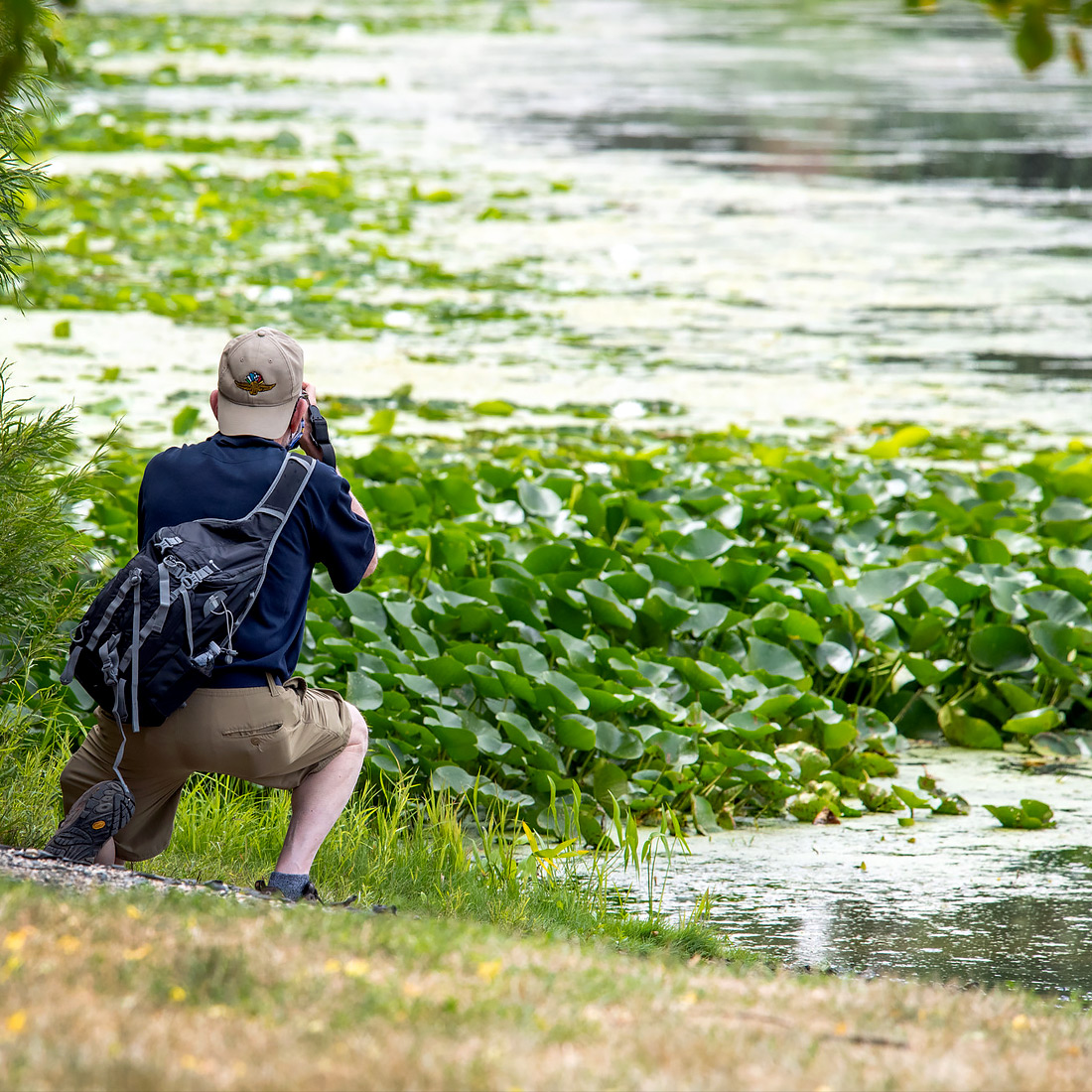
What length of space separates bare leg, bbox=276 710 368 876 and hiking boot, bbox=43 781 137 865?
Answer: 320mm

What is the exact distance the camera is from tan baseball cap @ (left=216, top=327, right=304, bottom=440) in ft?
10.1

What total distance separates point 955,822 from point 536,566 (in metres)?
1.51

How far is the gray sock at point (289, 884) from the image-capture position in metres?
3.16

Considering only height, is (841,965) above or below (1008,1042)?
below

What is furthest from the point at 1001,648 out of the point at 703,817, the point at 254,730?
the point at 254,730

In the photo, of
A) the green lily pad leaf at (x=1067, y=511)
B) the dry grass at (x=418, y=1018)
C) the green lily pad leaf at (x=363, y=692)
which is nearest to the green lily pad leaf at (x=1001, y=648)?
the green lily pad leaf at (x=1067, y=511)

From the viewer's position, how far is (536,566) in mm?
5117

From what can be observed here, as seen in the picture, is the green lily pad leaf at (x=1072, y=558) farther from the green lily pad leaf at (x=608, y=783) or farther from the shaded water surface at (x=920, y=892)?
the green lily pad leaf at (x=608, y=783)

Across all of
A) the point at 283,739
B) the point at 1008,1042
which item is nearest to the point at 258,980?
the point at 283,739

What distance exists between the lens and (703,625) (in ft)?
16.2

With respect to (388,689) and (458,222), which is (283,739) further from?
(458,222)

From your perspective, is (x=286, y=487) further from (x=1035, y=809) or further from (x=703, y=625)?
(x=1035, y=809)

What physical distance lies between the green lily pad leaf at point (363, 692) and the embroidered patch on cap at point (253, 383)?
137 centimetres

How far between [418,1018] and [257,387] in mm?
1343
